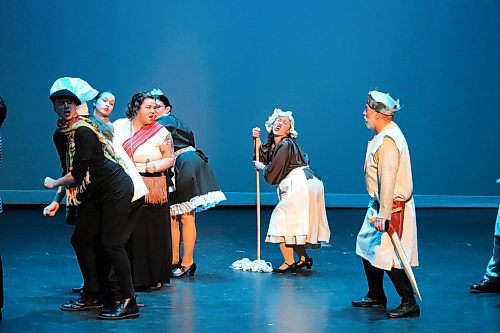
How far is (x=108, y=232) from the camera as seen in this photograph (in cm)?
482

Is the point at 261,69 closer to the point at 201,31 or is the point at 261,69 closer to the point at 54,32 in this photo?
the point at 201,31

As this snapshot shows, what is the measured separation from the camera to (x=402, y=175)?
4.96 metres

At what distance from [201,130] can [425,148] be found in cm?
273

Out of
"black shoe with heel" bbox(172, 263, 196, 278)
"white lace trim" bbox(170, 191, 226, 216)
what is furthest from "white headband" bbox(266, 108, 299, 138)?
"black shoe with heel" bbox(172, 263, 196, 278)

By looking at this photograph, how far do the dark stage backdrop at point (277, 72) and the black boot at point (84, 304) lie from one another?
5.83 metres

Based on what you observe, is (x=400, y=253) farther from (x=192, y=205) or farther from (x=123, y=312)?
(x=192, y=205)

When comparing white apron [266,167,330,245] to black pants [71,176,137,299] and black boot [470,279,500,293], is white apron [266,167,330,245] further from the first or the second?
black pants [71,176,137,299]

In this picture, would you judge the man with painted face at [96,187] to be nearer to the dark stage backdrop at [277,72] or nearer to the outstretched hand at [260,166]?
the outstretched hand at [260,166]

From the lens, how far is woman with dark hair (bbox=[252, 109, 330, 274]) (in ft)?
21.2

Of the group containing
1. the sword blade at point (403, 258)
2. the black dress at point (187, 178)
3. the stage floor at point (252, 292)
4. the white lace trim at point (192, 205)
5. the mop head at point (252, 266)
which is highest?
the black dress at point (187, 178)

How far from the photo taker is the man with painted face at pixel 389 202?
16.0 ft

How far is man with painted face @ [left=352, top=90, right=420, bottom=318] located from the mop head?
5.19 feet

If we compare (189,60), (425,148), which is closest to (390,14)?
(425,148)

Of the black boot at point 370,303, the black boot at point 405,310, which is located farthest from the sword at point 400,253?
the black boot at point 370,303
